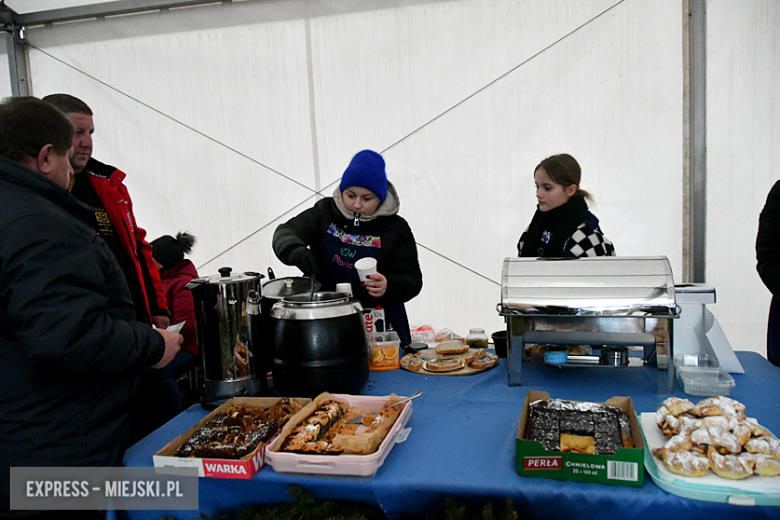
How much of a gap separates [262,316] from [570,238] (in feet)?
5.71

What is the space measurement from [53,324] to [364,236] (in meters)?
1.57

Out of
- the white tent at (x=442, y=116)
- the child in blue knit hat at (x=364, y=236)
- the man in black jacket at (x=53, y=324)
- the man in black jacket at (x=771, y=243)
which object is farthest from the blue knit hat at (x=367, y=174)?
the man in black jacket at (x=771, y=243)

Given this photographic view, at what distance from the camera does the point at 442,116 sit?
3.96 metres

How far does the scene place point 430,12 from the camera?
12.6ft

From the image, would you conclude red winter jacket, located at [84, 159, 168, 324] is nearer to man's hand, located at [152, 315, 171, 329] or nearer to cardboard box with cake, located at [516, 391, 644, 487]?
man's hand, located at [152, 315, 171, 329]

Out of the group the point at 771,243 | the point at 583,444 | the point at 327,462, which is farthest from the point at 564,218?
the point at 327,462

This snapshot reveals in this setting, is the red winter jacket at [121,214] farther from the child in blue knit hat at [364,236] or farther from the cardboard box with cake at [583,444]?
the cardboard box with cake at [583,444]

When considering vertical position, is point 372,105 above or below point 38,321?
above

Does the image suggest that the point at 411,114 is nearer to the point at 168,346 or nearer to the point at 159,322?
the point at 159,322

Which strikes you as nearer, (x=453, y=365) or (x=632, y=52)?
(x=453, y=365)

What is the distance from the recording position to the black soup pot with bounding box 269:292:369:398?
153 cm

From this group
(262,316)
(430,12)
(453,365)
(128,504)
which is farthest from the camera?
(430,12)

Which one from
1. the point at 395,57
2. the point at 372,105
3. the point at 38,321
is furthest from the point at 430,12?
the point at 38,321

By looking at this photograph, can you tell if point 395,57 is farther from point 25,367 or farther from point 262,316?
point 25,367
